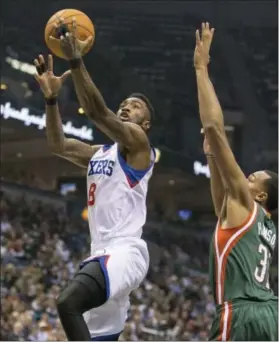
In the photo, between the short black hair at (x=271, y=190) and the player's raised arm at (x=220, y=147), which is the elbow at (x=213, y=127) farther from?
the short black hair at (x=271, y=190)

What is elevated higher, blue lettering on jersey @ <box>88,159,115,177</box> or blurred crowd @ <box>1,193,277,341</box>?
blue lettering on jersey @ <box>88,159,115,177</box>

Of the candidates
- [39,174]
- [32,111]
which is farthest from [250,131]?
[32,111]

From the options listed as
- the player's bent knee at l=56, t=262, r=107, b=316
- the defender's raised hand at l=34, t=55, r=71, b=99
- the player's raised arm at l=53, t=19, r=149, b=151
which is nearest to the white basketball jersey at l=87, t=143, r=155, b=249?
the player's raised arm at l=53, t=19, r=149, b=151

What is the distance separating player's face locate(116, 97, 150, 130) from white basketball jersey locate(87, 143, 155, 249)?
0.73 feet

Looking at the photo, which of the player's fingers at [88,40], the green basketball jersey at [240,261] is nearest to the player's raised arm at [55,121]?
the player's fingers at [88,40]

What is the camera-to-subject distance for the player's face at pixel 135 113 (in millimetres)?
5961

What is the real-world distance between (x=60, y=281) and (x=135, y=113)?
1324 centimetres

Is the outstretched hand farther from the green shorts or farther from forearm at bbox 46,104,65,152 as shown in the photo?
the green shorts

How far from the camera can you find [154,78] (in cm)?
2723

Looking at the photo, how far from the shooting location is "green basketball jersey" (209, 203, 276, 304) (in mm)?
4512

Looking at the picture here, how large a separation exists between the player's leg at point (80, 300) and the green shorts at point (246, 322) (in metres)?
0.99

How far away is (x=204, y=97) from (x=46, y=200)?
20.8 m

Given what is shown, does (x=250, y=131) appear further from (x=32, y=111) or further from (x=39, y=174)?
(x=32, y=111)

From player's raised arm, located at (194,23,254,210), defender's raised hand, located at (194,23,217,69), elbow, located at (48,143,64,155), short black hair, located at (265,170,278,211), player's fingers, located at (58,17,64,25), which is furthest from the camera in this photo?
elbow, located at (48,143,64,155)
